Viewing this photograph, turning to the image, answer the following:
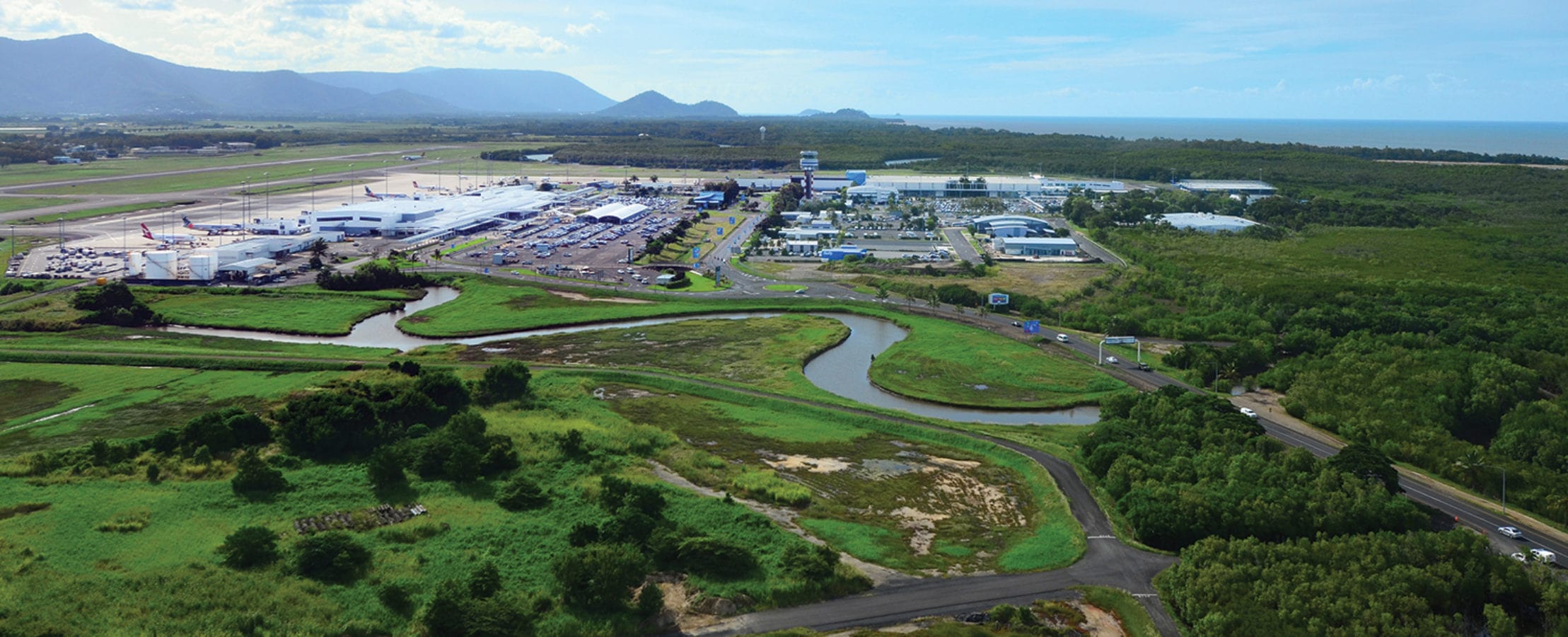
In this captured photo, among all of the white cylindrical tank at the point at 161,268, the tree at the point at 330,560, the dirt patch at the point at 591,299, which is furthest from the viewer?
the white cylindrical tank at the point at 161,268

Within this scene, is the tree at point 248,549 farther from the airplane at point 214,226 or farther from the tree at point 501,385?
the airplane at point 214,226

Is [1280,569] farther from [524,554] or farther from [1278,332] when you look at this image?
[1278,332]

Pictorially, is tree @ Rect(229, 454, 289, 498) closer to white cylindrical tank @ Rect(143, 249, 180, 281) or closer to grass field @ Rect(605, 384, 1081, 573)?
grass field @ Rect(605, 384, 1081, 573)

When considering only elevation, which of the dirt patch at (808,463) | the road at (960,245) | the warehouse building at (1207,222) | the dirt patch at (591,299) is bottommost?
the dirt patch at (808,463)

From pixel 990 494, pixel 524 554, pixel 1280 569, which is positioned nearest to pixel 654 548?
pixel 524 554

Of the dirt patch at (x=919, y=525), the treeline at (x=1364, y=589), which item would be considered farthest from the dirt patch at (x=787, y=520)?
the treeline at (x=1364, y=589)
